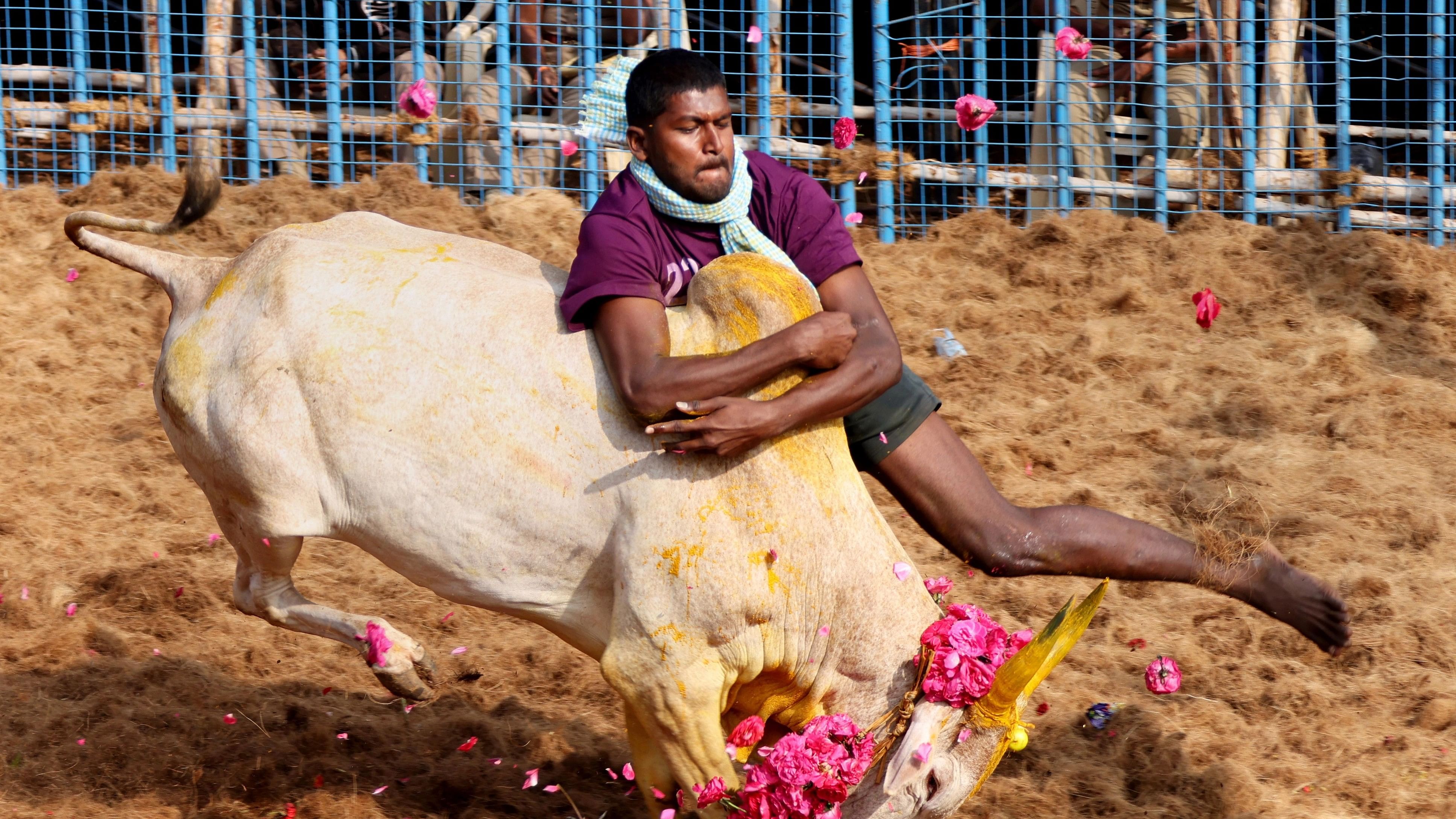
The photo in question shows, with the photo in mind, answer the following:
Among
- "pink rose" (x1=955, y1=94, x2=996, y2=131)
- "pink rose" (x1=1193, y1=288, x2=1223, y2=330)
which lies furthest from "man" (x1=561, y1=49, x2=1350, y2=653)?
"pink rose" (x1=955, y1=94, x2=996, y2=131)

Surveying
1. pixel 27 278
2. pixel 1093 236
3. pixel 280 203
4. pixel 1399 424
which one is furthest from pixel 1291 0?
pixel 27 278

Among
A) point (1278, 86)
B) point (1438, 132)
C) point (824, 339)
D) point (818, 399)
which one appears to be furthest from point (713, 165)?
point (1438, 132)

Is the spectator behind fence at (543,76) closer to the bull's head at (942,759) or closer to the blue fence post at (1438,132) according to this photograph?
the blue fence post at (1438,132)

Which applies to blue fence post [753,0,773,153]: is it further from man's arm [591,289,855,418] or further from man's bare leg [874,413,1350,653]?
man's arm [591,289,855,418]

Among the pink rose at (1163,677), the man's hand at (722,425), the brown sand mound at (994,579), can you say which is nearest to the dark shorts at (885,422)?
the man's hand at (722,425)

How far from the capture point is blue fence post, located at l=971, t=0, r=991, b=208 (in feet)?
25.1

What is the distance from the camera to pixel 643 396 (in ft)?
10.2

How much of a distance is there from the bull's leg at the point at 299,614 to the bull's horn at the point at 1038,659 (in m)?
1.56

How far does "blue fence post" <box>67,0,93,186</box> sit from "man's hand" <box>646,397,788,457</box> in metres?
5.82

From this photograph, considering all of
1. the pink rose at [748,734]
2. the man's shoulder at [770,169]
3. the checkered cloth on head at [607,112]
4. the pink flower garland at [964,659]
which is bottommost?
the pink rose at [748,734]

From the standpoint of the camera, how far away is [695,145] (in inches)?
129

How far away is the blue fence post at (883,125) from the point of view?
305 inches

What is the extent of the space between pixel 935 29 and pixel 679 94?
5.09 meters

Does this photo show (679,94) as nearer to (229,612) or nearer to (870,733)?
(870,733)
